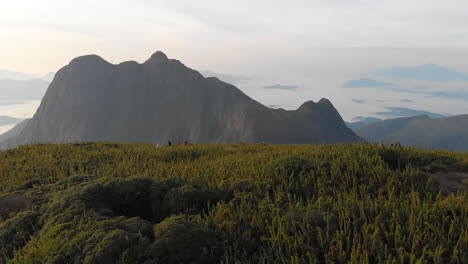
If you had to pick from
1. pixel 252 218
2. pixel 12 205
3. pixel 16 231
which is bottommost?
pixel 16 231

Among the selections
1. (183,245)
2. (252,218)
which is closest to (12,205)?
(183,245)

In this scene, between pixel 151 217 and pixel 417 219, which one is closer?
pixel 417 219

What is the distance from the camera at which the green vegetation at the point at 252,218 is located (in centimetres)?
551

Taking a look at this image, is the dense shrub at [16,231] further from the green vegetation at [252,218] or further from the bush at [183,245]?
the bush at [183,245]

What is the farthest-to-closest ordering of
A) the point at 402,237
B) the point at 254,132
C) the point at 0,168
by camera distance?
the point at 254,132
the point at 0,168
the point at 402,237

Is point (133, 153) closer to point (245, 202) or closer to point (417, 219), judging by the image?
point (245, 202)

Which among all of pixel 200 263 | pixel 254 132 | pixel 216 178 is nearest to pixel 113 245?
pixel 200 263

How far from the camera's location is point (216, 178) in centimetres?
991

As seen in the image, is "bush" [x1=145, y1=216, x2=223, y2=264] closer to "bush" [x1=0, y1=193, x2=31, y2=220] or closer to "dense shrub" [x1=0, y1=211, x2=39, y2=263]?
"dense shrub" [x1=0, y1=211, x2=39, y2=263]

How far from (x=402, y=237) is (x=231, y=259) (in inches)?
118

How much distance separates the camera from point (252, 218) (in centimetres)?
676

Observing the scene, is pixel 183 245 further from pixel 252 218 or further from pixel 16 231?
pixel 16 231

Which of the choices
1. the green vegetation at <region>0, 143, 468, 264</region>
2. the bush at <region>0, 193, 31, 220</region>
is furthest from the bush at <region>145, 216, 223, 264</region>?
the bush at <region>0, 193, 31, 220</region>

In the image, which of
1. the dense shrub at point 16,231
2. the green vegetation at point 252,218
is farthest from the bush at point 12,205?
the dense shrub at point 16,231
